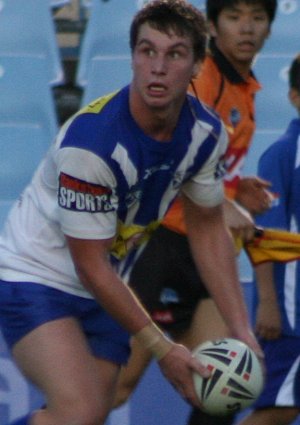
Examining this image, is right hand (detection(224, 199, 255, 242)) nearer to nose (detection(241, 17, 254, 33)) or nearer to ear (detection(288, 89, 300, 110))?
ear (detection(288, 89, 300, 110))

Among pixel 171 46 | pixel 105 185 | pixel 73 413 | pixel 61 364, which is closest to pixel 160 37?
pixel 171 46

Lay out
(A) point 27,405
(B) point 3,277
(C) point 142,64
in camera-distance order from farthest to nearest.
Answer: (A) point 27,405 < (B) point 3,277 < (C) point 142,64

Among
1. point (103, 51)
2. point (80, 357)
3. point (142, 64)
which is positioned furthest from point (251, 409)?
point (103, 51)

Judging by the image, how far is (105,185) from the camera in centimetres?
344

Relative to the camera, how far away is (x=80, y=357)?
356 centimetres

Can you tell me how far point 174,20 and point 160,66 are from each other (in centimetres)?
15

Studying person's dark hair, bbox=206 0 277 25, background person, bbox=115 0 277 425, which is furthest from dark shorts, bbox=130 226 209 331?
person's dark hair, bbox=206 0 277 25

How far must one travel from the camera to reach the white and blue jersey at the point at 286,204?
166 inches

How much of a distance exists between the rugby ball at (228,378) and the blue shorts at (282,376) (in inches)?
24.2

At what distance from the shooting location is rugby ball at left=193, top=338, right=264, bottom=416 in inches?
138

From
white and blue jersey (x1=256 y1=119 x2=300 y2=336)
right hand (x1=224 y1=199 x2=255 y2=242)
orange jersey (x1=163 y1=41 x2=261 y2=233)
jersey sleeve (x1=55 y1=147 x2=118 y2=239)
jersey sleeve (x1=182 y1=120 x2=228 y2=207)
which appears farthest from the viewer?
orange jersey (x1=163 y1=41 x2=261 y2=233)

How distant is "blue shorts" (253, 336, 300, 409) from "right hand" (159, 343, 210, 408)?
2.52 feet

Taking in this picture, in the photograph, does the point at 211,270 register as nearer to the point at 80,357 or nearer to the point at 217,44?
the point at 80,357

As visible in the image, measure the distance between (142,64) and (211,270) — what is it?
689mm
